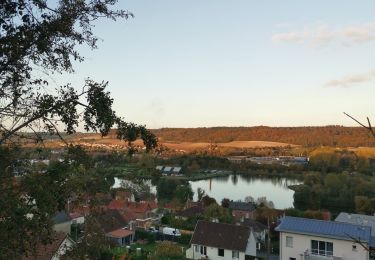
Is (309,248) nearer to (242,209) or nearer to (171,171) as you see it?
(242,209)

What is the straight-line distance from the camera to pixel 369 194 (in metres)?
44.7

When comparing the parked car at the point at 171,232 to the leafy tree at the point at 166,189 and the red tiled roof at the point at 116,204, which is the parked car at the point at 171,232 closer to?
the red tiled roof at the point at 116,204

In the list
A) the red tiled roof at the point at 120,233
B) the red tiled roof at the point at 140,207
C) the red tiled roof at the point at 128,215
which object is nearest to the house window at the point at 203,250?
the red tiled roof at the point at 120,233

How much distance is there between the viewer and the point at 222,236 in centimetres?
2364

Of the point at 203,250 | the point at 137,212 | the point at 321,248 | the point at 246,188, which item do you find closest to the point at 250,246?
the point at 203,250

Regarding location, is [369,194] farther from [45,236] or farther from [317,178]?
[45,236]

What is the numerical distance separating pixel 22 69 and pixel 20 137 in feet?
2.73

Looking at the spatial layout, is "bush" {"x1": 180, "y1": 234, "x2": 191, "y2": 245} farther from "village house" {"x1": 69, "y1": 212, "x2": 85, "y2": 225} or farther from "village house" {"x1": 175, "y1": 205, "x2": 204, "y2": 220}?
"village house" {"x1": 69, "y1": 212, "x2": 85, "y2": 225}

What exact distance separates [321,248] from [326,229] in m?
0.88

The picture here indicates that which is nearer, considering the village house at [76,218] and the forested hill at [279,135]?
the village house at [76,218]

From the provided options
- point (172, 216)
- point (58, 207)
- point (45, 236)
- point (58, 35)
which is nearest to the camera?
point (45, 236)

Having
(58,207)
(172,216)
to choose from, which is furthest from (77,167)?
(172,216)

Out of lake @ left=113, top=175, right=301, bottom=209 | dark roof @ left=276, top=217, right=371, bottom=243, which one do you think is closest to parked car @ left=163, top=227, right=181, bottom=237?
dark roof @ left=276, top=217, right=371, bottom=243

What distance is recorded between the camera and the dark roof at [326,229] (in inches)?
734
